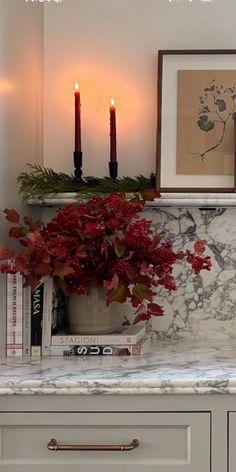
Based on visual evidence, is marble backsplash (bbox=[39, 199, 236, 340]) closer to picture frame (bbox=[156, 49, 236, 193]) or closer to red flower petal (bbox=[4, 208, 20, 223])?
picture frame (bbox=[156, 49, 236, 193])

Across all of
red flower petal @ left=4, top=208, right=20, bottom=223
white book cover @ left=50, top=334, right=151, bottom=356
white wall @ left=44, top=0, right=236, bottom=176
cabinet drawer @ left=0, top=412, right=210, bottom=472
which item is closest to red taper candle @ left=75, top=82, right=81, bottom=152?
white wall @ left=44, top=0, right=236, bottom=176

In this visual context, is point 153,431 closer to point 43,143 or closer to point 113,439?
point 113,439

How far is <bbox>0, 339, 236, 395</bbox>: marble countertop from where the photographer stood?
166cm

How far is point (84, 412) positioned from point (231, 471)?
0.35m

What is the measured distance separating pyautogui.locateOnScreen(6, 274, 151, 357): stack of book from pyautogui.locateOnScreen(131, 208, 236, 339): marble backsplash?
0.29m

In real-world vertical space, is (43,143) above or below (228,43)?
below

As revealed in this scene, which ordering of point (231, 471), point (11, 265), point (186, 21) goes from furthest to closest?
point (186, 21) → point (11, 265) → point (231, 471)

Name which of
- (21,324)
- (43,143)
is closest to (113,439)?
(21,324)

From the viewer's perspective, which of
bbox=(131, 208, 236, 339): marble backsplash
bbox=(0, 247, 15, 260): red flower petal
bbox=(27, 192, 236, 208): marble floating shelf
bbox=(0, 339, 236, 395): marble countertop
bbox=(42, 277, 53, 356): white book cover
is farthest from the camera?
bbox=(131, 208, 236, 339): marble backsplash

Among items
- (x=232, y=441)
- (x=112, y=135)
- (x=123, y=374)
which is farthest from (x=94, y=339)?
(x=112, y=135)

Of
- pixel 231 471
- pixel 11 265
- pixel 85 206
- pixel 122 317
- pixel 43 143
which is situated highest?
pixel 43 143

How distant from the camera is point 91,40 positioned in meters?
2.35

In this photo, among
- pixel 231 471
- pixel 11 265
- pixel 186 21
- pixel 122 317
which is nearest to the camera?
pixel 231 471

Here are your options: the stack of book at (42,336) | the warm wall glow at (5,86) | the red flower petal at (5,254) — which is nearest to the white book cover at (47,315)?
the stack of book at (42,336)
